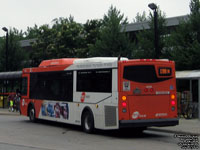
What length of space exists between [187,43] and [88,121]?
14332 millimetres

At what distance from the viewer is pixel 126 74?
50.9 ft

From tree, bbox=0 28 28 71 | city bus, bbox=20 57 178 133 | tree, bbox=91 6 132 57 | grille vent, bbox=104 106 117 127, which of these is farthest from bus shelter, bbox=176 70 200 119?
tree, bbox=0 28 28 71

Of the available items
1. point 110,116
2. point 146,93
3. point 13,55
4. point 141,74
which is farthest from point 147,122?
point 13,55

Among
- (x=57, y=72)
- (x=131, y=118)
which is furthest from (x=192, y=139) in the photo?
(x=57, y=72)

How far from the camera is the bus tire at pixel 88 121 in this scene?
1697cm

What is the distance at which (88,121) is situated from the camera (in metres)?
17.3

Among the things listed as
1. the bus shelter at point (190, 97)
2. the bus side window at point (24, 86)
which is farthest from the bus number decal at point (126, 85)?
the bus side window at point (24, 86)

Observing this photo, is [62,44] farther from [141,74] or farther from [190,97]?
[141,74]

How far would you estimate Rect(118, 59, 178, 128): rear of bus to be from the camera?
15344 millimetres

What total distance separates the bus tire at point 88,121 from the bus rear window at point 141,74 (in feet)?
8.61

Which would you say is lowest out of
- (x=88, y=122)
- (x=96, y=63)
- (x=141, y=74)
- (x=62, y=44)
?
(x=88, y=122)

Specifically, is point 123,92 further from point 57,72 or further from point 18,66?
point 18,66

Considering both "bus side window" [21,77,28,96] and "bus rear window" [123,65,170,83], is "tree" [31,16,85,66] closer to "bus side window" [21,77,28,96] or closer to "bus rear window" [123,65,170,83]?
"bus side window" [21,77,28,96]

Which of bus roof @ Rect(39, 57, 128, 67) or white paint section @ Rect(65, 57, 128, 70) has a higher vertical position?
bus roof @ Rect(39, 57, 128, 67)
